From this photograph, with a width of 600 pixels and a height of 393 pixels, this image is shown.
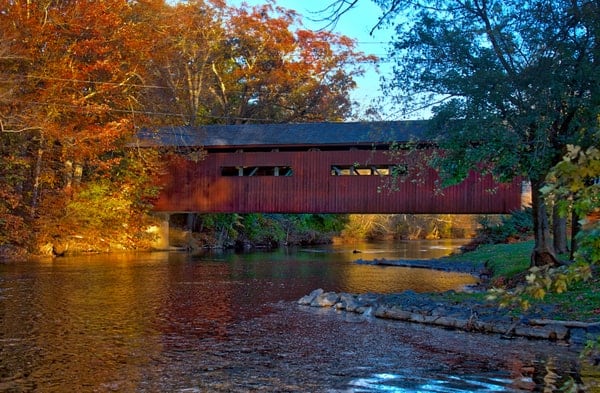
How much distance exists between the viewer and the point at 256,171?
2505 centimetres

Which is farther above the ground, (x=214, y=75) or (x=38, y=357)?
(x=214, y=75)

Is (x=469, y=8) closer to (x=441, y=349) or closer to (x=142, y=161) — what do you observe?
(x=441, y=349)

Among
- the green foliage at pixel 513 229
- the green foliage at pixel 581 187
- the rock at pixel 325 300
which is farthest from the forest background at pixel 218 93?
the green foliage at pixel 513 229

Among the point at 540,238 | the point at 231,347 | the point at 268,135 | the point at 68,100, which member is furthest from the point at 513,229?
the point at 231,347

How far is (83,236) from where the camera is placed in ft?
82.0

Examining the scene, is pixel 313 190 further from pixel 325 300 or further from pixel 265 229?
pixel 325 300

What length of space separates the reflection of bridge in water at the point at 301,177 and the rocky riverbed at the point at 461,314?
9.95 m

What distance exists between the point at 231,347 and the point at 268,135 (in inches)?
654

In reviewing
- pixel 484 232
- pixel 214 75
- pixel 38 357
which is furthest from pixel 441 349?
pixel 214 75

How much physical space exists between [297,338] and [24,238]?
682 inches

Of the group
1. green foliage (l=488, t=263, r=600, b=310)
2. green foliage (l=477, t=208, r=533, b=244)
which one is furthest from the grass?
green foliage (l=488, t=263, r=600, b=310)

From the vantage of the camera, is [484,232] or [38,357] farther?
[484,232]

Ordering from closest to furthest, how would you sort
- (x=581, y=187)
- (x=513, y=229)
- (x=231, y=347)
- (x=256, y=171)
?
(x=581, y=187) < (x=231, y=347) < (x=256, y=171) < (x=513, y=229)

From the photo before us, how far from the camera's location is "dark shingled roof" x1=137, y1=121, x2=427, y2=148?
22.4 m
